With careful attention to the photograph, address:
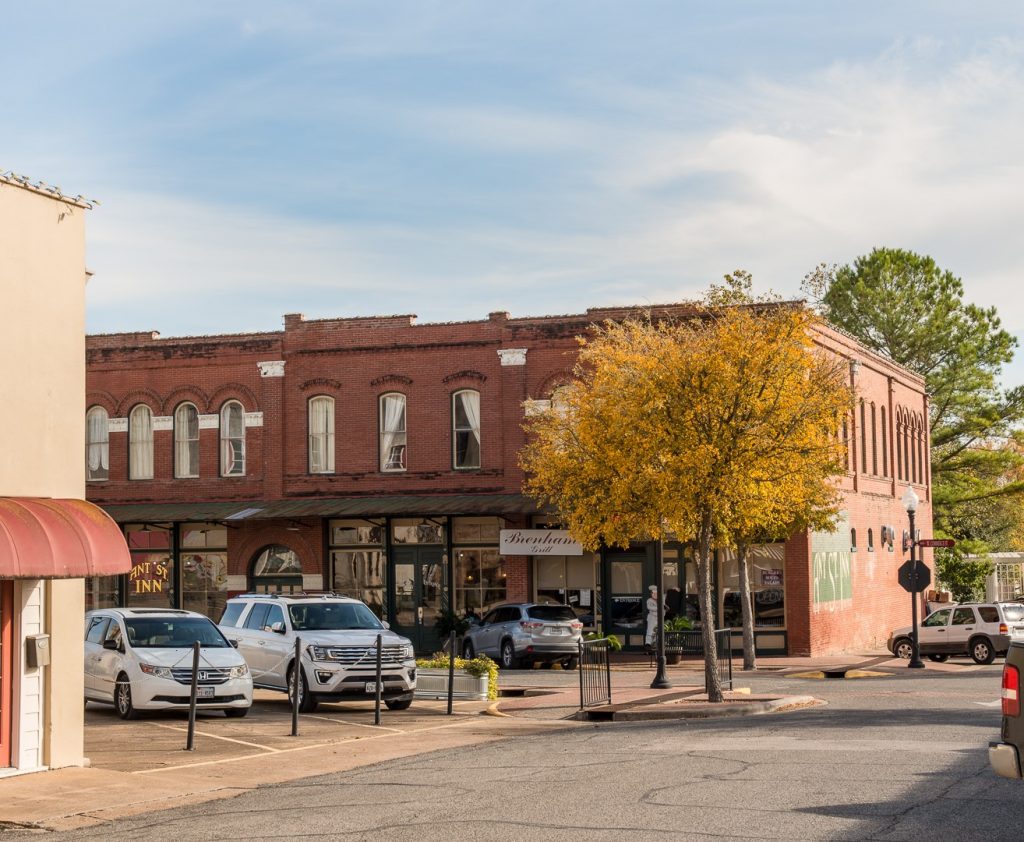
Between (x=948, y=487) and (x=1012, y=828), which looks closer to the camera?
(x=1012, y=828)

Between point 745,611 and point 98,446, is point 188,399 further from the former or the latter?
point 745,611

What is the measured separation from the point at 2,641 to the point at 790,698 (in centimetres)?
1346

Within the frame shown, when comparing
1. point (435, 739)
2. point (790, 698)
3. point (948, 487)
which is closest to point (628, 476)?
point (790, 698)

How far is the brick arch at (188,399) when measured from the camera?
141 ft

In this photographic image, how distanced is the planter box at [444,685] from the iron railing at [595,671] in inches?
74.1

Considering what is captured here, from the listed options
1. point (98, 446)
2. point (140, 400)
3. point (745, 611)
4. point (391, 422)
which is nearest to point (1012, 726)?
point (745, 611)

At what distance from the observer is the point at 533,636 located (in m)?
33.6

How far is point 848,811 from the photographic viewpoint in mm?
11742

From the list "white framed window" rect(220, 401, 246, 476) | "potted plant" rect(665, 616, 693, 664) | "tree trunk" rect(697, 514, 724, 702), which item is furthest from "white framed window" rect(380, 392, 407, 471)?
"tree trunk" rect(697, 514, 724, 702)

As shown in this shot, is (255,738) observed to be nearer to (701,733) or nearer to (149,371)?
(701,733)

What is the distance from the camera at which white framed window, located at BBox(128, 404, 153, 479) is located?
144 feet

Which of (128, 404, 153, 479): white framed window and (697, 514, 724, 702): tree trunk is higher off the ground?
(128, 404, 153, 479): white framed window

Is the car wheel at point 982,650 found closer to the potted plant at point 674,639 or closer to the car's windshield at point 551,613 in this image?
the potted plant at point 674,639

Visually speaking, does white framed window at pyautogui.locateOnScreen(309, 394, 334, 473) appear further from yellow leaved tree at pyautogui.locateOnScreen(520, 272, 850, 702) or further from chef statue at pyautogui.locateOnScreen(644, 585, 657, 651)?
yellow leaved tree at pyautogui.locateOnScreen(520, 272, 850, 702)
